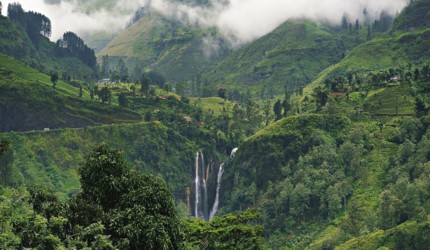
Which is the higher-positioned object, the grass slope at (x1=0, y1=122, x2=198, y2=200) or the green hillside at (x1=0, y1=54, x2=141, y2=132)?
the green hillside at (x1=0, y1=54, x2=141, y2=132)

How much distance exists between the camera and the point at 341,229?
9812 cm

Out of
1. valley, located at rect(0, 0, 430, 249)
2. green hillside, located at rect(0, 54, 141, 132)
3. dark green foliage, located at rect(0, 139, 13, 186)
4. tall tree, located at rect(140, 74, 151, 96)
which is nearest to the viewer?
valley, located at rect(0, 0, 430, 249)

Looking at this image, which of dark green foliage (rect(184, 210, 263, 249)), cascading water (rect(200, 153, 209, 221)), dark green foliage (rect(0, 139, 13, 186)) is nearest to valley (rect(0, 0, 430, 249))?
dark green foliage (rect(184, 210, 263, 249))

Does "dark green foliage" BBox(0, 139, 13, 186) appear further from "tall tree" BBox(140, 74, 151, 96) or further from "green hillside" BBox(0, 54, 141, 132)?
"tall tree" BBox(140, 74, 151, 96)

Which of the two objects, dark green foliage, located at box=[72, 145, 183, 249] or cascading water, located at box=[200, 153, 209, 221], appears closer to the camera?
dark green foliage, located at box=[72, 145, 183, 249]

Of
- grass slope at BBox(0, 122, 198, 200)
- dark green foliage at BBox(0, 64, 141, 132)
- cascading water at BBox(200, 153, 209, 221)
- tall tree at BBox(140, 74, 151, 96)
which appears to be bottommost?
cascading water at BBox(200, 153, 209, 221)

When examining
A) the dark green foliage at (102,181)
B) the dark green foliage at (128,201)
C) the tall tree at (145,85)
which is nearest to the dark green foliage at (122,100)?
the tall tree at (145,85)

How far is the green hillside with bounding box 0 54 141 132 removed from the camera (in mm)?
147375

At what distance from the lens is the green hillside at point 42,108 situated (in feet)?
484

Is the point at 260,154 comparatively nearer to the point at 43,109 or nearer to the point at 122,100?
the point at 122,100

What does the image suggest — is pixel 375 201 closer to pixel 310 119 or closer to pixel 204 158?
pixel 310 119

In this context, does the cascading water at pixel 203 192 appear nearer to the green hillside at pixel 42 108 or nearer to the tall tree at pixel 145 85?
the green hillside at pixel 42 108

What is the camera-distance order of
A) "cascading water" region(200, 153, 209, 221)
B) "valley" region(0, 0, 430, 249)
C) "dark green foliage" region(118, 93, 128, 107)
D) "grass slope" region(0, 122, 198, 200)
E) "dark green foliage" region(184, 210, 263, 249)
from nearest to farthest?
"dark green foliage" region(184, 210, 263, 249) < "valley" region(0, 0, 430, 249) < "grass slope" region(0, 122, 198, 200) < "cascading water" region(200, 153, 209, 221) < "dark green foliage" region(118, 93, 128, 107)

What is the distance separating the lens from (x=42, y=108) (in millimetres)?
152125
